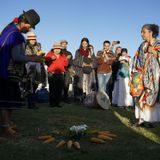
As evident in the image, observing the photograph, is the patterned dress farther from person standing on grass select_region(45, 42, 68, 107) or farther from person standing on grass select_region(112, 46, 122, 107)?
person standing on grass select_region(112, 46, 122, 107)

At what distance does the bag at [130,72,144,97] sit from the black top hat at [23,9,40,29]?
7.51 feet

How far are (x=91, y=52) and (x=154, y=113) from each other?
5.29 metres

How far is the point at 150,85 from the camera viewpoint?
6926 mm

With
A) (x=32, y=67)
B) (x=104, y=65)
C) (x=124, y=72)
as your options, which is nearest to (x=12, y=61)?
(x=32, y=67)

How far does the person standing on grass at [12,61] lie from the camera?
5680mm

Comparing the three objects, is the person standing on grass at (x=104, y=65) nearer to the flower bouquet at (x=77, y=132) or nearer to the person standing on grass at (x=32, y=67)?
the person standing on grass at (x=32, y=67)

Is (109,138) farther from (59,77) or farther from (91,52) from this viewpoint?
(91,52)

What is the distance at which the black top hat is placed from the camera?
5.96m

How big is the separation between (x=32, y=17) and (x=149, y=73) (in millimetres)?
2467

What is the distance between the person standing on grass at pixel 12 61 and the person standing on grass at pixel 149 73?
2145 mm

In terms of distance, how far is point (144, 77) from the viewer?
7023mm

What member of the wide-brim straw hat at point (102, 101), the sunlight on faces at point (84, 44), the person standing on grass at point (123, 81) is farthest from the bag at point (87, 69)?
the wide-brim straw hat at point (102, 101)

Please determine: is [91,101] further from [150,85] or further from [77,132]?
[77,132]

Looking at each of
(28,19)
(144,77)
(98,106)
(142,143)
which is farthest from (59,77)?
(142,143)
